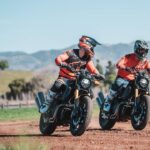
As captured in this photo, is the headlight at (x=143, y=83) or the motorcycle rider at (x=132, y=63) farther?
the motorcycle rider at (x=132, y=63)

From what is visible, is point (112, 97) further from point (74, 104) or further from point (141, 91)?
point (74, 104)

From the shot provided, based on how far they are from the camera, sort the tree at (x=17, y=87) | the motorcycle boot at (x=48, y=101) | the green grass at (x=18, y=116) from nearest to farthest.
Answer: the motorcycle boot at (x=48, y=101) < the green grass at (x=18, y=116) < the tree at (x=17, y=87)

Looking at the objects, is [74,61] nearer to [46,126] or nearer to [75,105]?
[75,105]

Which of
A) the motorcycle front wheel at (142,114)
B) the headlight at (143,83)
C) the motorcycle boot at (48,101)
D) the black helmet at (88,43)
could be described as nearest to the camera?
the black helmet at (88,43)

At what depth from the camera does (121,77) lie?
51.6 ft

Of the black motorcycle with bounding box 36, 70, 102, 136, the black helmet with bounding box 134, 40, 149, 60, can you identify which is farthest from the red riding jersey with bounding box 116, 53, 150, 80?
the black motorcycle with bounding box 36, 70, 102, 136

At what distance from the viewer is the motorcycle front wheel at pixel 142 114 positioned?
563 inches

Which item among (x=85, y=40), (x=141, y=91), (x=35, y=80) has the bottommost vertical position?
(x=35, y=80)

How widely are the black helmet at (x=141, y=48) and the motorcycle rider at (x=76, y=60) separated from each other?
1.35m

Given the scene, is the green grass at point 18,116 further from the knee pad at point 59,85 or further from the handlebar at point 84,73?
the handlebar at point 84,73

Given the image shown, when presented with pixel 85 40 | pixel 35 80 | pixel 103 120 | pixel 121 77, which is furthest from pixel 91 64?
pixel 35 80

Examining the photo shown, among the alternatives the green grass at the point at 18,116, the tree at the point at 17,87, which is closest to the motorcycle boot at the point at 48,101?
the green grass at the point at 18,116

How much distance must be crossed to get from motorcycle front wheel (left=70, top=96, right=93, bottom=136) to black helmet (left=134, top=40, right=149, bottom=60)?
7.45ft

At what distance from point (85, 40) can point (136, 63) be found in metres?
1.85
